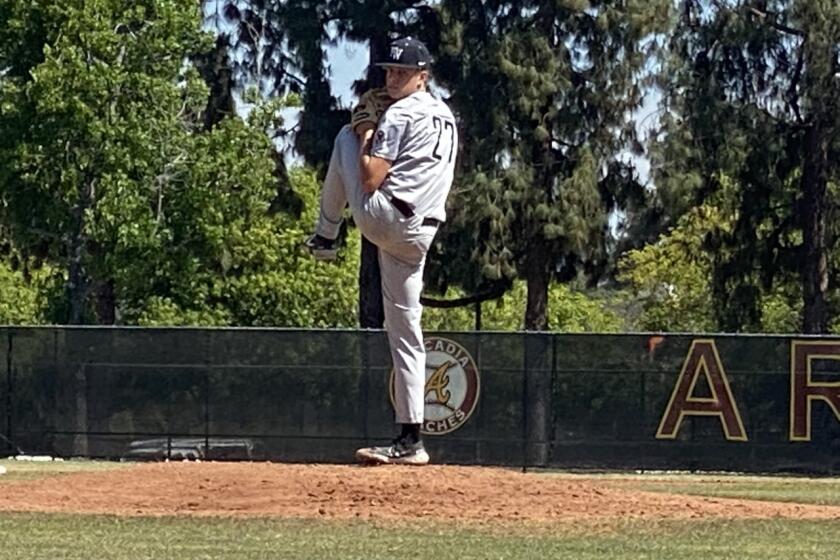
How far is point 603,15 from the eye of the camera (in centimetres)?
3988

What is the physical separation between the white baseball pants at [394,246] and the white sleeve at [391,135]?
203mm

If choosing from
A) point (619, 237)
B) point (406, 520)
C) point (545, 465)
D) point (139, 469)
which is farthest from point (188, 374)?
point (619, 237)

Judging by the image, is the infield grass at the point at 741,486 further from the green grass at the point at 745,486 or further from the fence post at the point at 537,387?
the fence post at the point at 537,387

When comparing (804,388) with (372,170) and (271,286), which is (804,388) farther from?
(271,286)

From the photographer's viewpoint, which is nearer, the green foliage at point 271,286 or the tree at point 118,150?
the tree at point 118,150

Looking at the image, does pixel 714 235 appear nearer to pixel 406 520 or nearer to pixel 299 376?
pixel 299 376

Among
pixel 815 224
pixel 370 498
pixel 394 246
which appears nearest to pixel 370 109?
pixel 394 246

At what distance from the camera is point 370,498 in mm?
9609

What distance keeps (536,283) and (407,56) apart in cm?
3113

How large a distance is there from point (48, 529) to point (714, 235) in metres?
34.6

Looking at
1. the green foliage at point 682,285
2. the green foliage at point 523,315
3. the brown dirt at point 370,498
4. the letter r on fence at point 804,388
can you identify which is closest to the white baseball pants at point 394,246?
the brown dirt at point 370,498

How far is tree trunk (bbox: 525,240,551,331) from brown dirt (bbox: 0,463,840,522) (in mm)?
30101

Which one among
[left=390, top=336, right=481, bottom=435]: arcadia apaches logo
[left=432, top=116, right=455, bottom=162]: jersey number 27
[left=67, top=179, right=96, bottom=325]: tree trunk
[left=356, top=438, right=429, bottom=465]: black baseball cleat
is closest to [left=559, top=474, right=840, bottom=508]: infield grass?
[left=390, top=336, right=481, bottom=435]: arcadia apaches logo

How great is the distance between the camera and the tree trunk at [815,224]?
39.1 m
